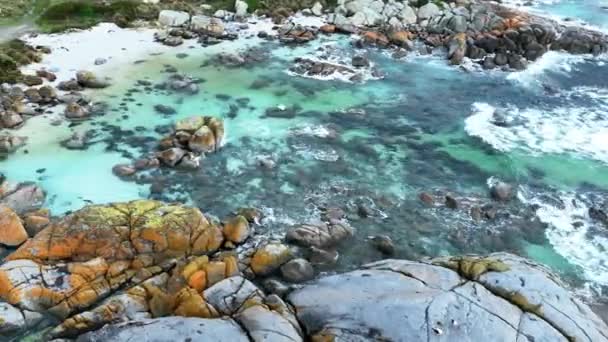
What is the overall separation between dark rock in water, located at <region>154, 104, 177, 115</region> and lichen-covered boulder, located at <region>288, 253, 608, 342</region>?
14742 millimetres

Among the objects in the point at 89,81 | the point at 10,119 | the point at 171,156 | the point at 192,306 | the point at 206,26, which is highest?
the point at 206,26

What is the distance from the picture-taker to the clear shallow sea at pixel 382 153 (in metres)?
21.1

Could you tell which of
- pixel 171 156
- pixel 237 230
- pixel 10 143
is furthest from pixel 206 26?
pixel 237 230

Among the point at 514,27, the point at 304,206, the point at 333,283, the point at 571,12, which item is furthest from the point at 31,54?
the point at 571,12

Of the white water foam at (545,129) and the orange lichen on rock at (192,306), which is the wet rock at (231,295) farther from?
the white water foam at (545,129)

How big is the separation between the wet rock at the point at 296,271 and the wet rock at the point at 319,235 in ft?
4.75

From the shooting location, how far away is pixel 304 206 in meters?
21.8

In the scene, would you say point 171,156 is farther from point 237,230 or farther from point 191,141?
point 237,230

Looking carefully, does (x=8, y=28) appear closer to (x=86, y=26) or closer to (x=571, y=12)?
(x=86, y=26)

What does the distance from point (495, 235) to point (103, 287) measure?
12.9 metres

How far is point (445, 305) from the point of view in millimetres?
14352

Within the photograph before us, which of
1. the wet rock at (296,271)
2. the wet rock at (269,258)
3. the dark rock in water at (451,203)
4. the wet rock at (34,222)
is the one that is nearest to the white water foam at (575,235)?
the dark rock in water at (451,203)

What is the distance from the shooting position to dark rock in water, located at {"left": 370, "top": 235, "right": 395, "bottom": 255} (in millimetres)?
19641

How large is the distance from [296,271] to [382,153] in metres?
9.42
